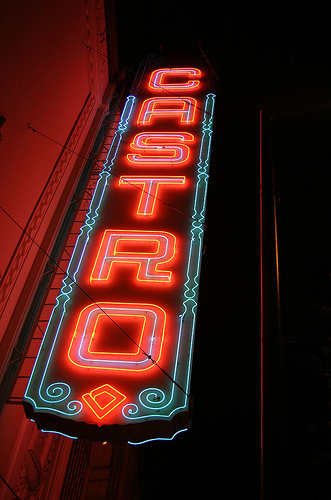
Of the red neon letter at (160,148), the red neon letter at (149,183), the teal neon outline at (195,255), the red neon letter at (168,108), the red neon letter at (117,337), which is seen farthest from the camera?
the red neon letter at (168,108)

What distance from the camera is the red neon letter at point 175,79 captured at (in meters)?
7.88

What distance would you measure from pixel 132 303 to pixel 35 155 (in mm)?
2604

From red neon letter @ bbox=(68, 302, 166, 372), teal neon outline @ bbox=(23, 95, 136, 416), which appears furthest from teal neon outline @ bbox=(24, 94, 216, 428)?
red neon letter @ bbox=(68, 302, 166, 372)

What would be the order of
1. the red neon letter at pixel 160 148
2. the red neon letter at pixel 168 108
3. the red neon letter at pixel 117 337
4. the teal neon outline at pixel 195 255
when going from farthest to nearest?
1. the red neon letter at pixel 168 108
2. the red neon letter at pixel 160 148
3. the red neon letter at pixel 117 337
4. the teal neon outline at pixel 195 255

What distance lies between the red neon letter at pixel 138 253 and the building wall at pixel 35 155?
2.90 feet

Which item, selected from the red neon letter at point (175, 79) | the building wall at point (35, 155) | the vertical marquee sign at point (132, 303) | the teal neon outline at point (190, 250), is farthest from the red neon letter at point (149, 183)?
the red neon letter at point (175, 79)

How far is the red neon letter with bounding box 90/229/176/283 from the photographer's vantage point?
4855mm

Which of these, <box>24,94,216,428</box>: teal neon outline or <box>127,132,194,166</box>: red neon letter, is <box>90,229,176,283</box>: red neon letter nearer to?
<box>24,94,216,428</box>: teal neon outline

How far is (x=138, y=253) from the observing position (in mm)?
5066

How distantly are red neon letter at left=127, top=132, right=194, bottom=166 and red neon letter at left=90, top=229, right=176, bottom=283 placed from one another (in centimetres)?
157

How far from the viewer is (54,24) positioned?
631 cm

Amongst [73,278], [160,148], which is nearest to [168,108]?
[160,148]

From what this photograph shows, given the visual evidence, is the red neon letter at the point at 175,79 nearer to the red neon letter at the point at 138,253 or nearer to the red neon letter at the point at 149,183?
the red neon letter at the point at 149,183

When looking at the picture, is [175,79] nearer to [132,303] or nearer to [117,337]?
[132,303]
